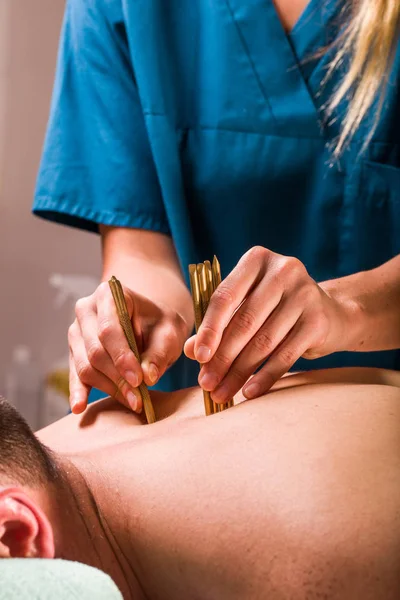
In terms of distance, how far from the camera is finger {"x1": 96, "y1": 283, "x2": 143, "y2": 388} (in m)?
0.60

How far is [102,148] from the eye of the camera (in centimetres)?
81

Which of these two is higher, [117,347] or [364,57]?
[364,57]

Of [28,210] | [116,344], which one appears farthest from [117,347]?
[28,210]

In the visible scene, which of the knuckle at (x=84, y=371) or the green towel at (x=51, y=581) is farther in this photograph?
the knuckle at (x=84, y=371)

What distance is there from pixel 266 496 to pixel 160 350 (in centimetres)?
21

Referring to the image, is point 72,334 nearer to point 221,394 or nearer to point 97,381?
point 97,381

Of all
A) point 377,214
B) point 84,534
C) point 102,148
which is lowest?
point 84,534

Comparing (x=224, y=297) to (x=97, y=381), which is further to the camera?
(x=97, y=381)

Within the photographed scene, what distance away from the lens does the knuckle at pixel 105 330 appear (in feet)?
2.02

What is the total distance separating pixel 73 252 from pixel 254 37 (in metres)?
0.79

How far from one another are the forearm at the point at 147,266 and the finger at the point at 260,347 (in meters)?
0.18

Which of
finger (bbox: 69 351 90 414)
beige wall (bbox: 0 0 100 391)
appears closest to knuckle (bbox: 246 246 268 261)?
finger (bbox: 69 351 90 414)

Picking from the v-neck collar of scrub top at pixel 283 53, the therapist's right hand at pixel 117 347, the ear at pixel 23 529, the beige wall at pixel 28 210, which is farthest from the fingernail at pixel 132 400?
the beige wall at pixel 28 210

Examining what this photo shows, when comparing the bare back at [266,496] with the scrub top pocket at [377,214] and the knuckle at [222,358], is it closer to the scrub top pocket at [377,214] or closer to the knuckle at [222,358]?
the knuckle at [222,358]
